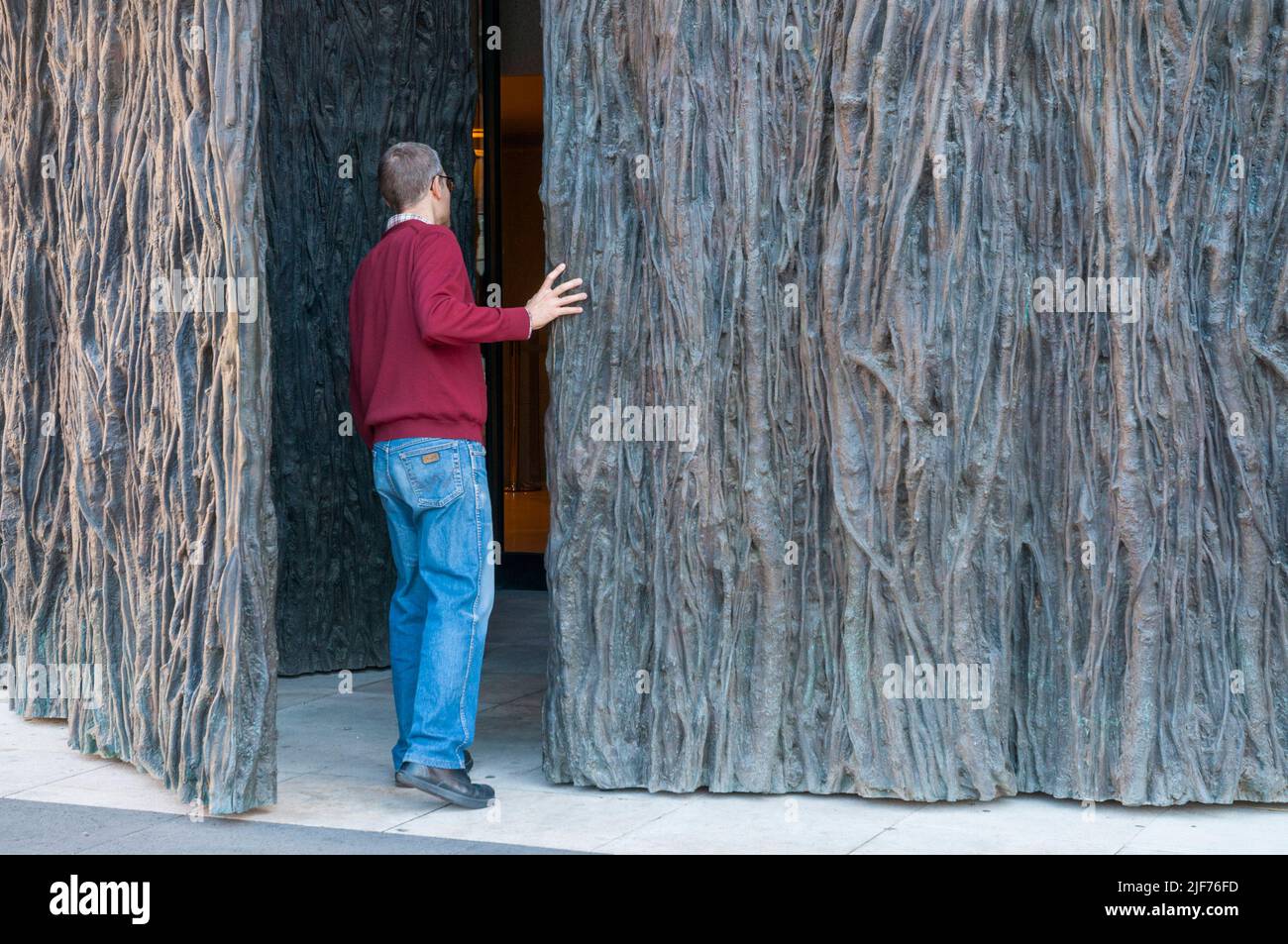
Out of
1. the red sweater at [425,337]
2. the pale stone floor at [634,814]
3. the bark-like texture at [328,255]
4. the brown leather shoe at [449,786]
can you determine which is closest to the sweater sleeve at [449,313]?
the red sweater at [425,337]

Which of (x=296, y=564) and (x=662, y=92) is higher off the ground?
(x=662, y=92)

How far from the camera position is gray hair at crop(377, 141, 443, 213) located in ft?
13.6

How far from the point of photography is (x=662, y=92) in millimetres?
3922

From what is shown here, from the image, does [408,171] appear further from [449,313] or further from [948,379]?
[948,379]

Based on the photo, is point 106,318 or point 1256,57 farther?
point 106,318

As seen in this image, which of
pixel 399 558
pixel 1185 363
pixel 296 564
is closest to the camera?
pixel 1185 363

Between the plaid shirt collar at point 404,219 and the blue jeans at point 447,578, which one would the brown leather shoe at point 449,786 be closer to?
the blue jeans at point 447,578

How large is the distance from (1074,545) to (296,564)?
3.09 meters

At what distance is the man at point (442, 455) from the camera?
3939 millimetres

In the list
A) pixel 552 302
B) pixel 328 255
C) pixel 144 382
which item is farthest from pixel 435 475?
pixel 328 255

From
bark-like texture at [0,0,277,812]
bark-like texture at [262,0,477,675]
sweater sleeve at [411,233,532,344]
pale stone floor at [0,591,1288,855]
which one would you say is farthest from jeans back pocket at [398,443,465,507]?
bark-like texture at [262,0,477,675]

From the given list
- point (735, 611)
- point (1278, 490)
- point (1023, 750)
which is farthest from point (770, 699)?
point (1278, 490)

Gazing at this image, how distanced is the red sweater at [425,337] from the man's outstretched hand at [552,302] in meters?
0.04

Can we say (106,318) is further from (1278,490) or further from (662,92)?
(1278,490)
